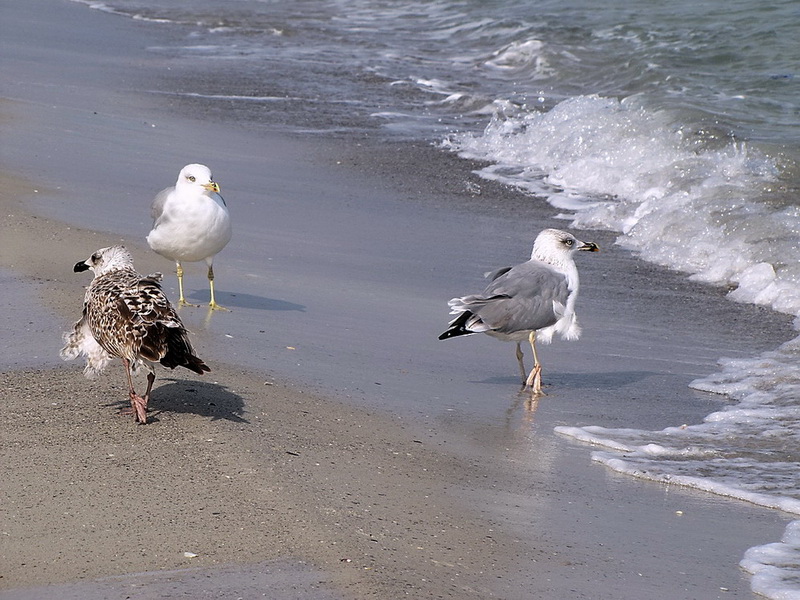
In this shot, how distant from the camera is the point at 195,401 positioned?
5.53 m

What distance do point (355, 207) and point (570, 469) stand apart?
5.17m

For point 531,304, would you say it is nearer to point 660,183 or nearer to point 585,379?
point 585,379

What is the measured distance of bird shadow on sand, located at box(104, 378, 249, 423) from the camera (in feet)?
17.6

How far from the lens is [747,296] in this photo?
872cm

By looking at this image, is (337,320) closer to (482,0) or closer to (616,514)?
(616,514)

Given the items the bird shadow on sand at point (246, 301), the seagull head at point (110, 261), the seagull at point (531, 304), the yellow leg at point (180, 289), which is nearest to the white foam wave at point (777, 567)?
the seagull at point (531, 304)

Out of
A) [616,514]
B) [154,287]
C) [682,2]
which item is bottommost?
[616,514]

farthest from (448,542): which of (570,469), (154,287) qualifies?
(154,287)

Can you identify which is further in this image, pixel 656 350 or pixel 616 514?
pixel 656 350

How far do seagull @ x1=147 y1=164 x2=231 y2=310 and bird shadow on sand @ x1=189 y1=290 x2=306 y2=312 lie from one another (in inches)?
5.8

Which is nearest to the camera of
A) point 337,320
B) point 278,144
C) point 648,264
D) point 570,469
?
point 570,469

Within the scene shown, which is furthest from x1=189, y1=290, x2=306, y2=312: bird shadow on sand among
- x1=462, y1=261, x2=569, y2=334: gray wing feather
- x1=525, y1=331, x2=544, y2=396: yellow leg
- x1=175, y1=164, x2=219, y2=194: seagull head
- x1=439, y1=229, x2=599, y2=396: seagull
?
x1=525, y1=331, x2=544, y2=396: yellow leg

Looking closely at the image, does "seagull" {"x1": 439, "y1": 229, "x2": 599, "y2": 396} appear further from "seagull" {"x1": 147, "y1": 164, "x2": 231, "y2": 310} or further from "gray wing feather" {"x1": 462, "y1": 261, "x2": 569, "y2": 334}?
"seagull" {"x1": 147, "y1": 164, "x2": 231, "y2": 310}

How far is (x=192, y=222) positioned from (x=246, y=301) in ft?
2.06
